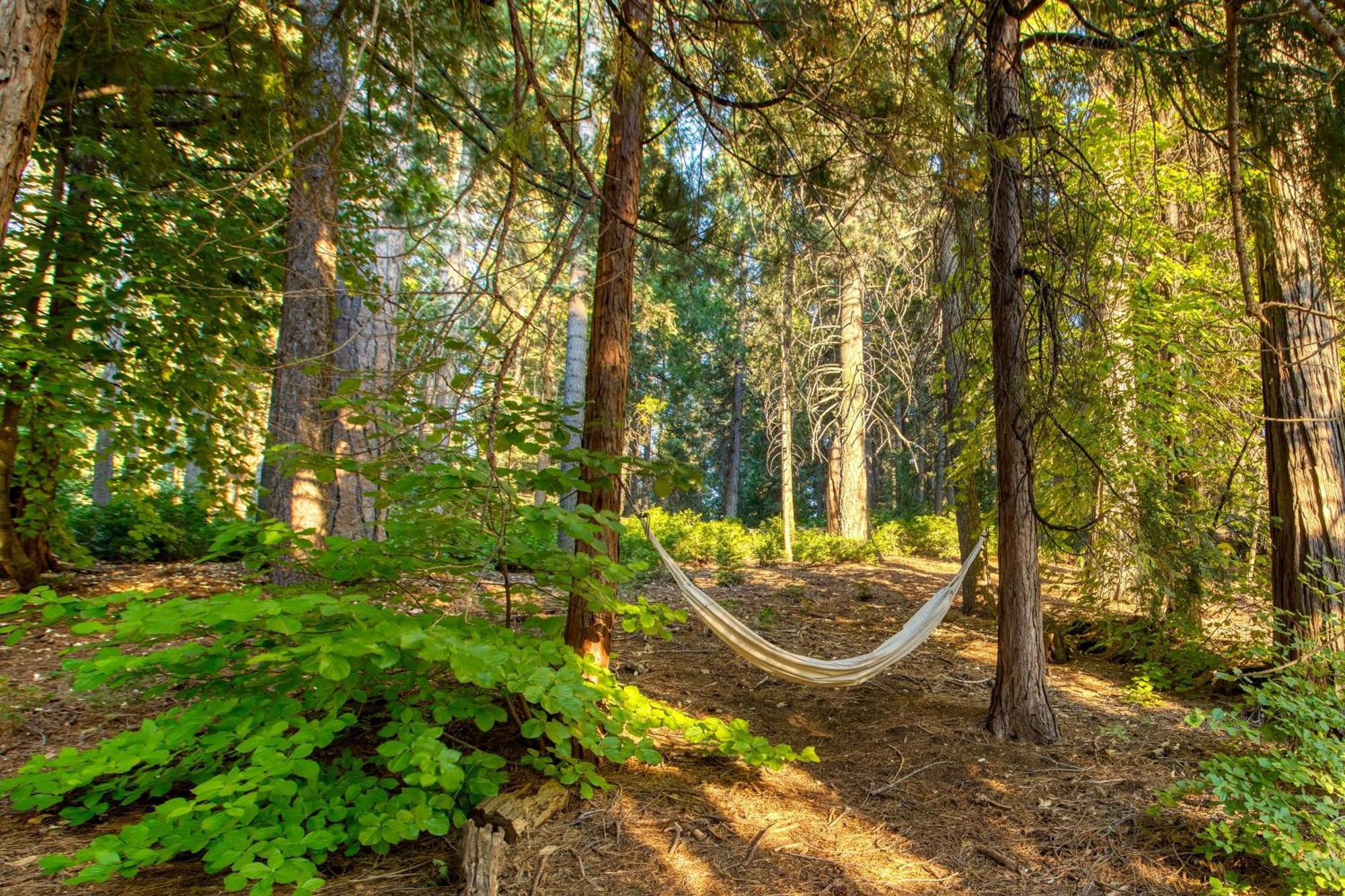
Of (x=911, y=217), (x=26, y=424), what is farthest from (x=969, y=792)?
(x=26, y=424)

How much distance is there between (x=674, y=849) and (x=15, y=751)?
209cm

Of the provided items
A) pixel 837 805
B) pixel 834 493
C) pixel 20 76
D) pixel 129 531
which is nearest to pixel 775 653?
pixel 837 805

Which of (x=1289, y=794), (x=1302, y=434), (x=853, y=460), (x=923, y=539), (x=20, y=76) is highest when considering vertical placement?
(x=853, y=460)

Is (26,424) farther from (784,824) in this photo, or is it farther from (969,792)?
(969,792)

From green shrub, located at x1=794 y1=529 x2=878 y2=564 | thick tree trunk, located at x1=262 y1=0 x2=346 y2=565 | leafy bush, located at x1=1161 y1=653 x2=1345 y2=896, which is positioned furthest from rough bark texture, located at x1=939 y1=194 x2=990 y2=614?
thick tree trunk, located at x1=262 y1=0 x2=346 y2=565

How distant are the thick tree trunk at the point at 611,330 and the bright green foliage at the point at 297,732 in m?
0.19

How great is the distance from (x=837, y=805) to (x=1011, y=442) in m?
1.50

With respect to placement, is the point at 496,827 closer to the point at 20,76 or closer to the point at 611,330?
the point at 611,330

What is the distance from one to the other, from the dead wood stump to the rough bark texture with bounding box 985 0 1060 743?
168 cm

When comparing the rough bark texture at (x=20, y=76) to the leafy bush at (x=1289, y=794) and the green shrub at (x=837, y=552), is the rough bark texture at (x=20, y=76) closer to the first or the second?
the leafy bush at (x=1289, y=794)

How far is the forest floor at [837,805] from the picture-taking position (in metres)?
1.72

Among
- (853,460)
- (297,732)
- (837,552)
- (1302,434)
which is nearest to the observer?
(297,732)

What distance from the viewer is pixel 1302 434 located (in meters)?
2.93

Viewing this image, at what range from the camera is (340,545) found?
1.97m
